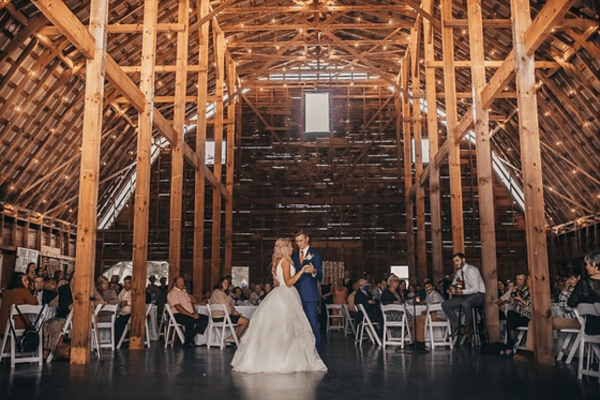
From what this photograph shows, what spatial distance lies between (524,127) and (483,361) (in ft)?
9.38

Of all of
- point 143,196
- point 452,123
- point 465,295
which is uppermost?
point 452,123

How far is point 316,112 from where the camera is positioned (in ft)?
68.8

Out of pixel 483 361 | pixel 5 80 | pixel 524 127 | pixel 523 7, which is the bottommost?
pixel 483 361

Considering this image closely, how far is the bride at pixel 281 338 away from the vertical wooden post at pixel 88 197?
1.95m

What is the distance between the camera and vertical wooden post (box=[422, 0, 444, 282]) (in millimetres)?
13555

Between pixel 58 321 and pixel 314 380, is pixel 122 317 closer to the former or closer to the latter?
pixel 58 321

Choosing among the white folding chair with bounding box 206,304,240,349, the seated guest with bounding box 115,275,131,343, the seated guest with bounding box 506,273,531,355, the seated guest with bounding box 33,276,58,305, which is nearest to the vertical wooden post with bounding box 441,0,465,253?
the seated guest with bounding box 506,273,531,355

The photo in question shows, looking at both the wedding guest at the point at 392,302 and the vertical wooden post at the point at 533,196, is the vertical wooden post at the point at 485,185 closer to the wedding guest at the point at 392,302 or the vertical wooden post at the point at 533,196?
the wedding guest at the point at 392,302

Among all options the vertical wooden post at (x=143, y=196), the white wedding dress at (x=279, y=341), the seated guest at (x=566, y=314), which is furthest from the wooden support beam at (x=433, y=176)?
the white wedding dress at (x=279, y=341)

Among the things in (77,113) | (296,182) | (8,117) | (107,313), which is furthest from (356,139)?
(107,313)

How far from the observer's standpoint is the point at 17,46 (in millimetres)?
11867

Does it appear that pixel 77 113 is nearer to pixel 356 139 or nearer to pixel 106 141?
pixel 106 141

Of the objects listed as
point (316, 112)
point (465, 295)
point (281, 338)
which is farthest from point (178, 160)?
point (316, 112)

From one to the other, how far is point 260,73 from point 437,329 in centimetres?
1115
